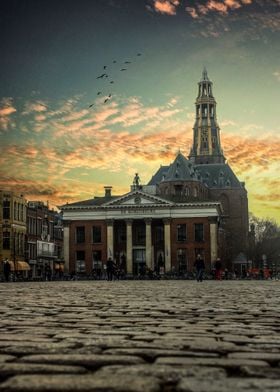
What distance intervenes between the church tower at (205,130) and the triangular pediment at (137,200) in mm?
57305

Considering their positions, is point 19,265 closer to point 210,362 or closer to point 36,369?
point 210,362

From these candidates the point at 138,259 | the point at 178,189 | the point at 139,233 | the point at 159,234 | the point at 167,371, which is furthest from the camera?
the point at 178,189

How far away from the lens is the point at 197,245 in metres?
72.3

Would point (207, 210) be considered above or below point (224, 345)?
above

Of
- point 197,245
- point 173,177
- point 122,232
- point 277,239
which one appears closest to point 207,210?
point 197,245

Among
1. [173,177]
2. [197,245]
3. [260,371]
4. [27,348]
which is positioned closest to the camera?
[260,371]

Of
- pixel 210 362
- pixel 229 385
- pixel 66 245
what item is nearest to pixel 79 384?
pixel 229 385

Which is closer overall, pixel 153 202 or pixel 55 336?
pixel 55 336

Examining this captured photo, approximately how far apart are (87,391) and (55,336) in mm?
2667

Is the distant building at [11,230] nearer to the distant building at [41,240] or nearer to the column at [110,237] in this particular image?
the distant building at [41,240]

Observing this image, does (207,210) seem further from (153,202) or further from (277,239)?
(277,239)

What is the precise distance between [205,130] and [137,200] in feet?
211

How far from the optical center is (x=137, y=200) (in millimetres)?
74375

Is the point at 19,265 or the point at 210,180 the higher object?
the point at 210,180
